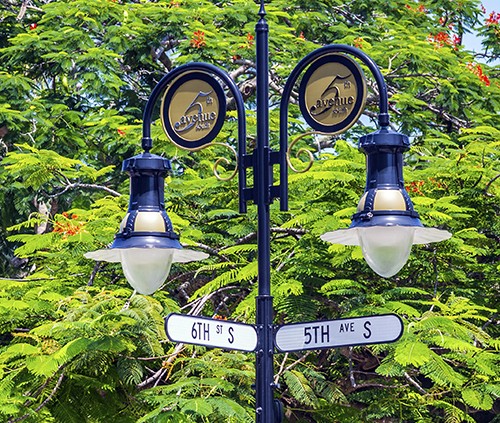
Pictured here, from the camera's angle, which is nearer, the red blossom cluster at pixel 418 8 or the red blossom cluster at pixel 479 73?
the red blossom cluster at pixel 479 73

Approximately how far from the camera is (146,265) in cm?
551

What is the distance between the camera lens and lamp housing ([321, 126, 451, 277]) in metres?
5.14

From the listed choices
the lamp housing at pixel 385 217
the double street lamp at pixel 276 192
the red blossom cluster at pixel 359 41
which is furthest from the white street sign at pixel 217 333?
the red blossom cluster at pixel 359 41

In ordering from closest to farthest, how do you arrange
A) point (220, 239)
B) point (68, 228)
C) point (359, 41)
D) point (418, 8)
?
1. point (68, 228)
2. point (220, 239)
3. point (359, 41)
4. point (418, 8)

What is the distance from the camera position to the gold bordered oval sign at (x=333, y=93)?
17.8ft

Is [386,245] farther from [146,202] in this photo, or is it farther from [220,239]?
[220,239]

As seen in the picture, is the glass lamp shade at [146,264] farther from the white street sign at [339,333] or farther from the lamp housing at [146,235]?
the white street sign at [339,333]

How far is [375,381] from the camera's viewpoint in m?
9.81

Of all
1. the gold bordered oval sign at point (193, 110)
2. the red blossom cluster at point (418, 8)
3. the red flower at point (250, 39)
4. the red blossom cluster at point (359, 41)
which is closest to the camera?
the gold bordered oval sign at point (193, 110)

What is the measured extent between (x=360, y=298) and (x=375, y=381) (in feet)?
2.99

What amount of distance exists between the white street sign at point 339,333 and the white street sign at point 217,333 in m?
0.14

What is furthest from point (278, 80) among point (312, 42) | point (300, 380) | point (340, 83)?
point (340, 83)

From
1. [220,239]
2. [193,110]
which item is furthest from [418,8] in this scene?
[193,110]

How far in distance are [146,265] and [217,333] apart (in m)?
0.47
